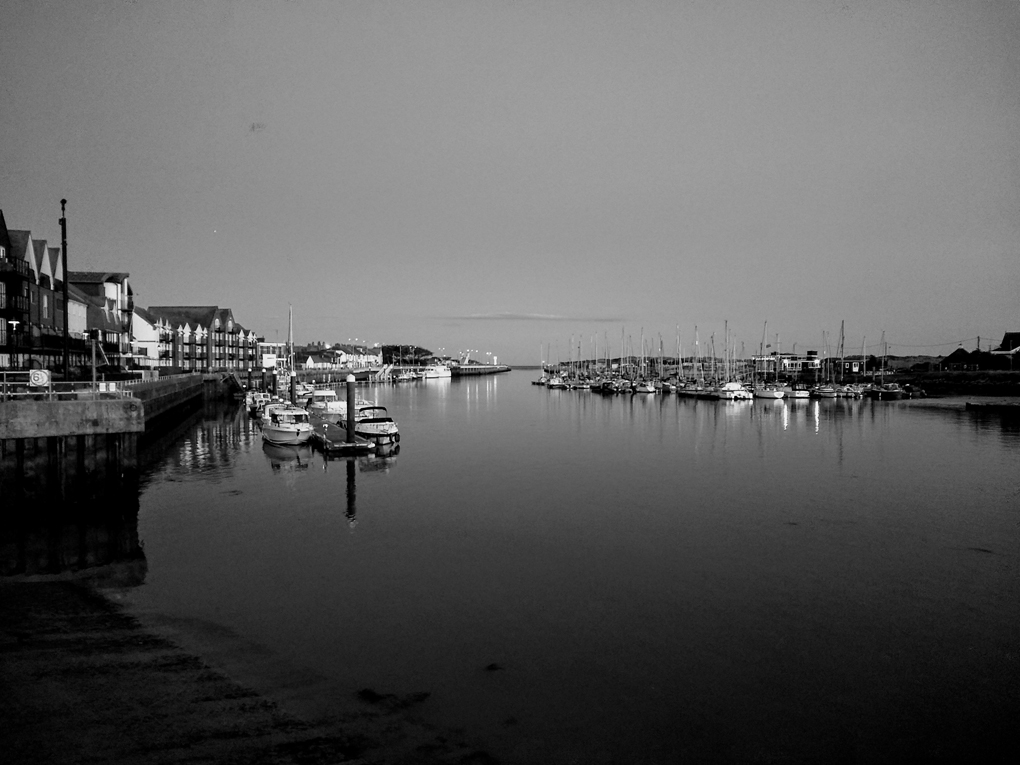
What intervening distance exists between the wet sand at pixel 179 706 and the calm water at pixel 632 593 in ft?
2.69

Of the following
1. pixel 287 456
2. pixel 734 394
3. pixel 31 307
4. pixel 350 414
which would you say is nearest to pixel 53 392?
pixel 287 456

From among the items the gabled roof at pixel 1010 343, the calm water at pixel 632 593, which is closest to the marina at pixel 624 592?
the calm water at pixel 632 593

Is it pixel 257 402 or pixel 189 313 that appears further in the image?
pixel 189 313

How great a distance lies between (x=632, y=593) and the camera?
17.2 metres

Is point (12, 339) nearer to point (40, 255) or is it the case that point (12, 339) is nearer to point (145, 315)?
point (40, 255)

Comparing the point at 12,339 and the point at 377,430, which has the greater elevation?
the point at 12,339

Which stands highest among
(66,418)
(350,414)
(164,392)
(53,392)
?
(53,392)

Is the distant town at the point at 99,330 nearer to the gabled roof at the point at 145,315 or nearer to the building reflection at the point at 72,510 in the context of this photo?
the gabled roof at the point at 145,315

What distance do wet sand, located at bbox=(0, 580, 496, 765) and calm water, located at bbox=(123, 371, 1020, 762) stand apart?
0.82 metres

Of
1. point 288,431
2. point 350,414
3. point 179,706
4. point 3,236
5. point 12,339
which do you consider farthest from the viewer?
point 3,236

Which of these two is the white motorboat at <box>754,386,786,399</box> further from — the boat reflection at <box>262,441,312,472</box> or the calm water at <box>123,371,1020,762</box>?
the boat reflection at <box>262,441,312,472</box>

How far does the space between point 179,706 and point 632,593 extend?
35.4ft

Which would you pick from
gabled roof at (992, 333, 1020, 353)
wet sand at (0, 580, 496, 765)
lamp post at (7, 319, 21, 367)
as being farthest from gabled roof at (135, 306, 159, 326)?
gabled roof at (992, 333, 1020, 353)

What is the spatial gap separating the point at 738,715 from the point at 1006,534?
1802 cm
